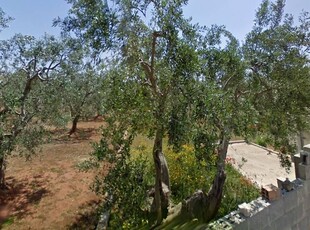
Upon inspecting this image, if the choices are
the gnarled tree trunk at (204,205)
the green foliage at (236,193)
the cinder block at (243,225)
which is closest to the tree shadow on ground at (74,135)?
the green foliage at (236,193)

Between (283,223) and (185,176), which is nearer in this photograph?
(283,223)

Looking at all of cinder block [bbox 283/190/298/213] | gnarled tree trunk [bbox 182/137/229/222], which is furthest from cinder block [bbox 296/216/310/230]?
gnarled tree trunk [bbox 182/137/229/222]

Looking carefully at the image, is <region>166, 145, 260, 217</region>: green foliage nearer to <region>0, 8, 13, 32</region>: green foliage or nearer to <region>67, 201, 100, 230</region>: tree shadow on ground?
<region>67, 201, 100, 230</region>: tree shadow on ground

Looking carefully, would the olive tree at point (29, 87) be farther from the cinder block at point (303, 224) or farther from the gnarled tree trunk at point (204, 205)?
the cinder block at point (303, 224)

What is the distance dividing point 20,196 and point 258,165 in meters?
10.3

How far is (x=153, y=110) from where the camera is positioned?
463 cm

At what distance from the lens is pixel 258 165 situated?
39.9ft

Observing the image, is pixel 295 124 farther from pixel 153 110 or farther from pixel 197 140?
pixel 153 110

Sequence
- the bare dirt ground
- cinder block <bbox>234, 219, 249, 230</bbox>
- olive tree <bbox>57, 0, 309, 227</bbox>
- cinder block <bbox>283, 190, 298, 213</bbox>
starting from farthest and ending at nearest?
the bare dirt ground → cinder block <bbox>283, 190, 298, 213</bbox> → cinder block <bbox>234, 219, 249, 230</bbox> → olive tree <bbox>57, 0, 309, 227</bbox>

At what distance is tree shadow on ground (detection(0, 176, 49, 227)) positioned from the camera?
872 centimetres

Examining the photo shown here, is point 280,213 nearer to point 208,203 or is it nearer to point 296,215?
point 296,215

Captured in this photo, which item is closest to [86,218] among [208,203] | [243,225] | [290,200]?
[208,203]

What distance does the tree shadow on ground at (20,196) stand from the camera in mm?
8719

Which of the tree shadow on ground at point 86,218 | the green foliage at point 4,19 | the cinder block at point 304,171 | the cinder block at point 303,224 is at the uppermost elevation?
the green foliage at point 4,19
